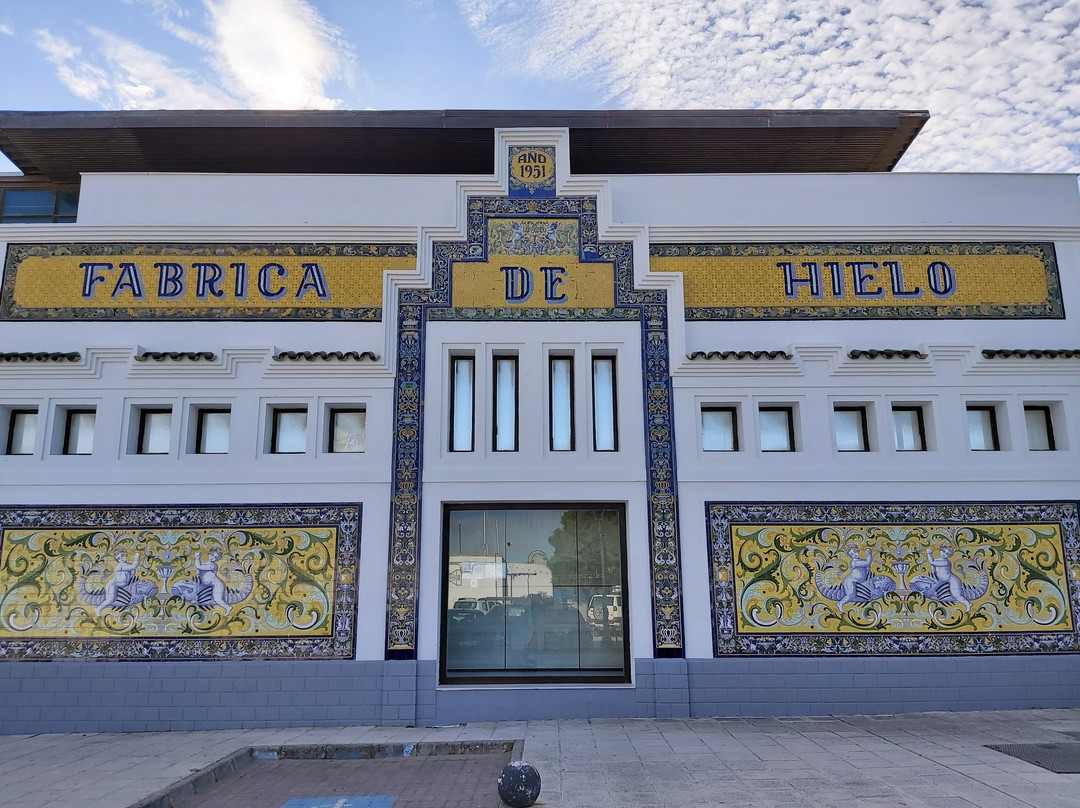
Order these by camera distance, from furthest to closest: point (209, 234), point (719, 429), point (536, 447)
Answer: point (209, 234)
point (719, 429)
point (536, 447)

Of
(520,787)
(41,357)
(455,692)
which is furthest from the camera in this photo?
(41,357)

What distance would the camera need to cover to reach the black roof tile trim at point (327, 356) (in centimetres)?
1026

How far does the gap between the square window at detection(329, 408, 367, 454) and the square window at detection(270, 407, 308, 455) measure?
383 millimetres

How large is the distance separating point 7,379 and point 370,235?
5269mm

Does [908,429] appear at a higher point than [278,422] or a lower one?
lower

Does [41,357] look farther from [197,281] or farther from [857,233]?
[857,233]

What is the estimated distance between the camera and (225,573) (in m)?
9.87

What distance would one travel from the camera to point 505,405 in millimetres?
10672

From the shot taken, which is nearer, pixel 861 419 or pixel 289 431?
pixel 289 431

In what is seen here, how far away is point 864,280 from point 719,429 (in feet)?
10.0

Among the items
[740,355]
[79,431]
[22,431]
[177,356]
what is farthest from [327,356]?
[740,355]

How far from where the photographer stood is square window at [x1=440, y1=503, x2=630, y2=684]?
396 inches

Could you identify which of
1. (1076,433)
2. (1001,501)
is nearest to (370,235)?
(1001,501)

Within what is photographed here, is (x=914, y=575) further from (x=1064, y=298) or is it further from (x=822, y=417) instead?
(x=1064, y=298)
